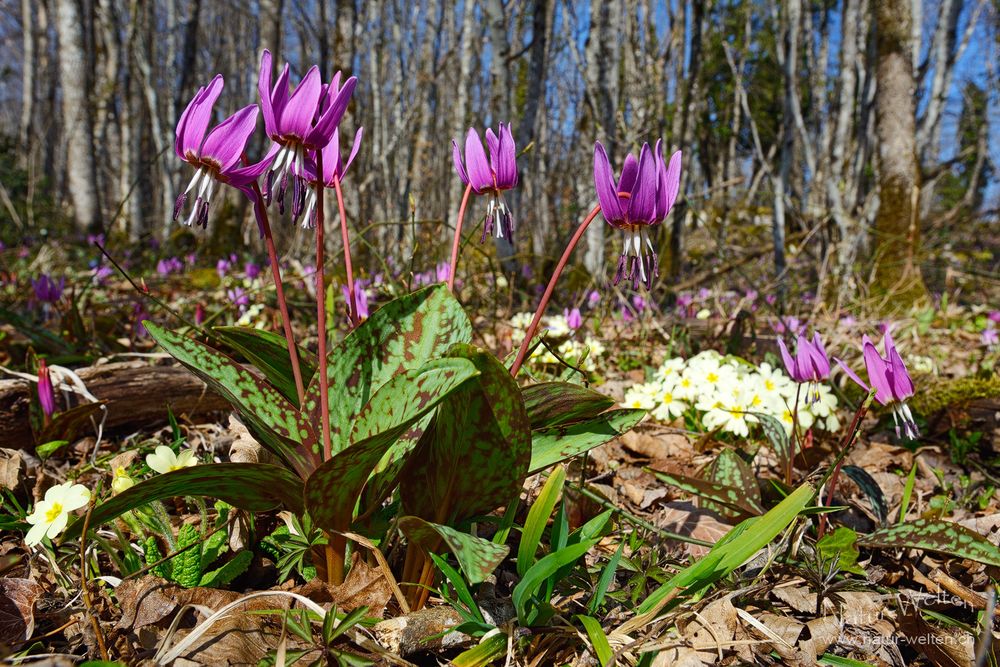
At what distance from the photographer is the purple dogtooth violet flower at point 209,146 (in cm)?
88

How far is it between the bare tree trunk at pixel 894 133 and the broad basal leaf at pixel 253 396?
16.4 ft

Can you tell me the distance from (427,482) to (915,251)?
508cm

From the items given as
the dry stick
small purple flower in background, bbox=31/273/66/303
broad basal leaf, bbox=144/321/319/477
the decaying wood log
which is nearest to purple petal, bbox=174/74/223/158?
the dry stick

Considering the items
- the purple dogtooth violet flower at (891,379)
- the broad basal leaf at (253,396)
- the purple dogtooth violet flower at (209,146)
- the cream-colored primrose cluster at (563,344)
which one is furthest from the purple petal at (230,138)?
the cream-colored primrose cluster at (563,344)

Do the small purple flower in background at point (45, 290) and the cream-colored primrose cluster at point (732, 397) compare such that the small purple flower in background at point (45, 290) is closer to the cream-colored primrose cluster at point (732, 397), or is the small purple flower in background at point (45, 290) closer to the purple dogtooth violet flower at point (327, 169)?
the purple dogtooth violet flower at point (327, 169)

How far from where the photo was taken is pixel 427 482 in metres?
1.03

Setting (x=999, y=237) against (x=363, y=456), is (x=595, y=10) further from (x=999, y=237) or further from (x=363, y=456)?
(x=999, y=237)

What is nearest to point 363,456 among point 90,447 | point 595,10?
point 90,447

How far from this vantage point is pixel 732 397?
1953 millimetres

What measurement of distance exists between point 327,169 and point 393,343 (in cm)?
34

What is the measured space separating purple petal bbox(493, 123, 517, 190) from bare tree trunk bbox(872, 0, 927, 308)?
184 inches

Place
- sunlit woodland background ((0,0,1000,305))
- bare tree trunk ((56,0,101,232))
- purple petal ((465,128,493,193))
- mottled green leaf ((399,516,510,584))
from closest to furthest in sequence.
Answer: mottled green leaf ((399,516,510,584)) < purple petal ((465,128,493,193)) < sunlit woodland background ((0,0,1000,305)) < bare tree trunk ((56,0,101,232))

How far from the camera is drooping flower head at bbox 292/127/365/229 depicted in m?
1.03

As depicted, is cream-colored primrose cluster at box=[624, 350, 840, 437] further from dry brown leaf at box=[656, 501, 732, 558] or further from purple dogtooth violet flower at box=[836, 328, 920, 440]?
purple dogtooth violet flower at box=[836, 328, 920, 440]
